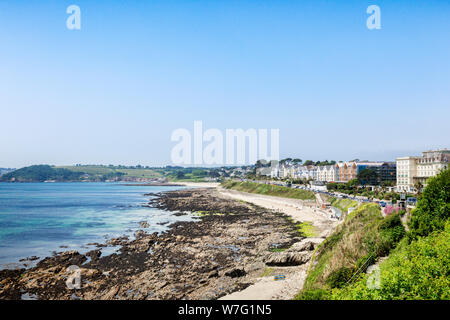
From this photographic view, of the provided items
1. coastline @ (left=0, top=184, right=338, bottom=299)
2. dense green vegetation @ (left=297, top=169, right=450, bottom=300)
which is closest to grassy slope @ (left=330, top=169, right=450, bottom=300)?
dense green vegetation @ (left=297, top=169, right=450, bottom=300)

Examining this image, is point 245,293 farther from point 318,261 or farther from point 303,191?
point 303,191

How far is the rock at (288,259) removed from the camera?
2284cm

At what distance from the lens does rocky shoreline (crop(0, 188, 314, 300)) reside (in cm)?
1883

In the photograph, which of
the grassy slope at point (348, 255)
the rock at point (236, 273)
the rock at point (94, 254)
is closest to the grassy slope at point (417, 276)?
the grassy slope at point (348, 255)

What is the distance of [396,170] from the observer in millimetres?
81250

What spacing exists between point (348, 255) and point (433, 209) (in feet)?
21.1

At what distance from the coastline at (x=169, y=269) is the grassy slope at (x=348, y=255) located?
5.37 feet

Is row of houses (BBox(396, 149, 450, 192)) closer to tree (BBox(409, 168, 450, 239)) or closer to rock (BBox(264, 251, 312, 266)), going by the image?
tree (BBox(409, 168, 450, 239))

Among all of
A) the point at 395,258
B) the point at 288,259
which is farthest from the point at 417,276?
the point at 288,259

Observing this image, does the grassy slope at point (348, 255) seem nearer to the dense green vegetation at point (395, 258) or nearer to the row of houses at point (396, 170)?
the dense green vegetation at point (395, 258)

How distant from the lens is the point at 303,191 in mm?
74000
